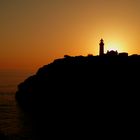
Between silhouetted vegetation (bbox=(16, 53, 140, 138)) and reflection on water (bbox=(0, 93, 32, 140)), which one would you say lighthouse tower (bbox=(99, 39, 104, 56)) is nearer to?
silhouetted vegetation (bbox=(16, 53, 140, 138))

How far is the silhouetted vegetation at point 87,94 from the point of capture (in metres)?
55.8

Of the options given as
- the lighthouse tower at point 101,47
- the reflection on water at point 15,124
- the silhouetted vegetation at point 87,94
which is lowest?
the reflection on water at point 15,124

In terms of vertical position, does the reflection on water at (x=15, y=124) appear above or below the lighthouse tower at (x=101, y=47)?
below

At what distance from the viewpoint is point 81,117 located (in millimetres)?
60312

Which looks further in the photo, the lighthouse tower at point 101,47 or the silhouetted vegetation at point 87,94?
the lighthouse tower at point 101,47

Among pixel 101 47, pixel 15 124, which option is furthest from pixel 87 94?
pixel 101 47

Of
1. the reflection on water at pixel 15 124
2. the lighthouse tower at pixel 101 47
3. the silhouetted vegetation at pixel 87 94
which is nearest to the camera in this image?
the reflection on water at pixel 15 124

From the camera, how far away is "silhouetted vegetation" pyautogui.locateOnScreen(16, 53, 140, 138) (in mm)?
55781

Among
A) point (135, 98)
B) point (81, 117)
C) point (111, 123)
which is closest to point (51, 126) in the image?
point (81, 117)

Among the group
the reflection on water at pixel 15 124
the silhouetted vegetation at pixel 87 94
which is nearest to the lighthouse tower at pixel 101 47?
the silhouetted vegetation at pixel 87 94

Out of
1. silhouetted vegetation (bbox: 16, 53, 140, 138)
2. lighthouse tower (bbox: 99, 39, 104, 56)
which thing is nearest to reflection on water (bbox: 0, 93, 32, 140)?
silhouetted vegetation (bbox: 16, 53, 140, 138)

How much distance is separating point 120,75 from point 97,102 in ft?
22.6

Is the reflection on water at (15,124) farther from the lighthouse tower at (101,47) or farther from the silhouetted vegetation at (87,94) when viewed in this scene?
the lighthouse tower at (101,47)

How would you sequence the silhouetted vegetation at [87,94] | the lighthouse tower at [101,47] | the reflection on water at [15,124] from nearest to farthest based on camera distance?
the reflection on water at [15,124]
the silhouetted vegetation at [87,94]
the lighthouse tower at [101,47]
